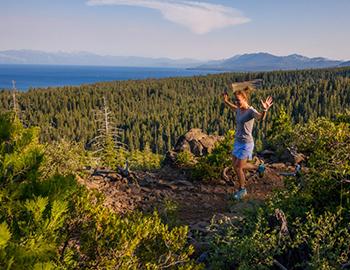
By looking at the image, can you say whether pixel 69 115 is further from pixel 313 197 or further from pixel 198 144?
pixel 313 197

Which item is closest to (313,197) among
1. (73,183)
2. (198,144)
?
(73,183)

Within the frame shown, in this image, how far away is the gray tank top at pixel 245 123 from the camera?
8109 mm

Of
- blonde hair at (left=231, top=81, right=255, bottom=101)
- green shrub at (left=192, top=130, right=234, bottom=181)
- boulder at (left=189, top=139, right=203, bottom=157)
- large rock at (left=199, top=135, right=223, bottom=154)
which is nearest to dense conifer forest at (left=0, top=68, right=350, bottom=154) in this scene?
large rock at (left=199, top=135, right=223, bottom=154)

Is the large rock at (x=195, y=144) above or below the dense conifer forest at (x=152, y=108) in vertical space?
above

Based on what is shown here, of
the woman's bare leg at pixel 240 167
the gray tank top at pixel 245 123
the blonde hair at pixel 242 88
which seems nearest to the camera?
the gray tank top at pixel 245 123

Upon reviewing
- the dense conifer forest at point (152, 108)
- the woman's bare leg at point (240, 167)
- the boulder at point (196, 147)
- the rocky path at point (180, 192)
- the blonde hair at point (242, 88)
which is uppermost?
the blonde hair at point (242, 88)

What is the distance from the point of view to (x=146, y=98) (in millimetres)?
155500

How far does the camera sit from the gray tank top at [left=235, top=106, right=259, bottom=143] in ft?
26.6

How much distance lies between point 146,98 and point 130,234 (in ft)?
501

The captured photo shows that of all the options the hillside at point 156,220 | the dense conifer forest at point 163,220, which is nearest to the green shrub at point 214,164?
the dense conifer forest at point 163,220

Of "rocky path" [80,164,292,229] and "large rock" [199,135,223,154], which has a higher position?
"large rock" [199,135,223,154]

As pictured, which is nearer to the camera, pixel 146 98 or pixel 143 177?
pixel 143 177

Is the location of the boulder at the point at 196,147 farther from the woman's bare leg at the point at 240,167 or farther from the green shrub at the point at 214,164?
the woman's bare leg at the point at 240,167

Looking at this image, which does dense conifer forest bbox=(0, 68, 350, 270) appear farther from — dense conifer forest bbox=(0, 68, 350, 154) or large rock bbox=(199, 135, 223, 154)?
dense conifer forest bbox=(0, 68, 350, 154)
